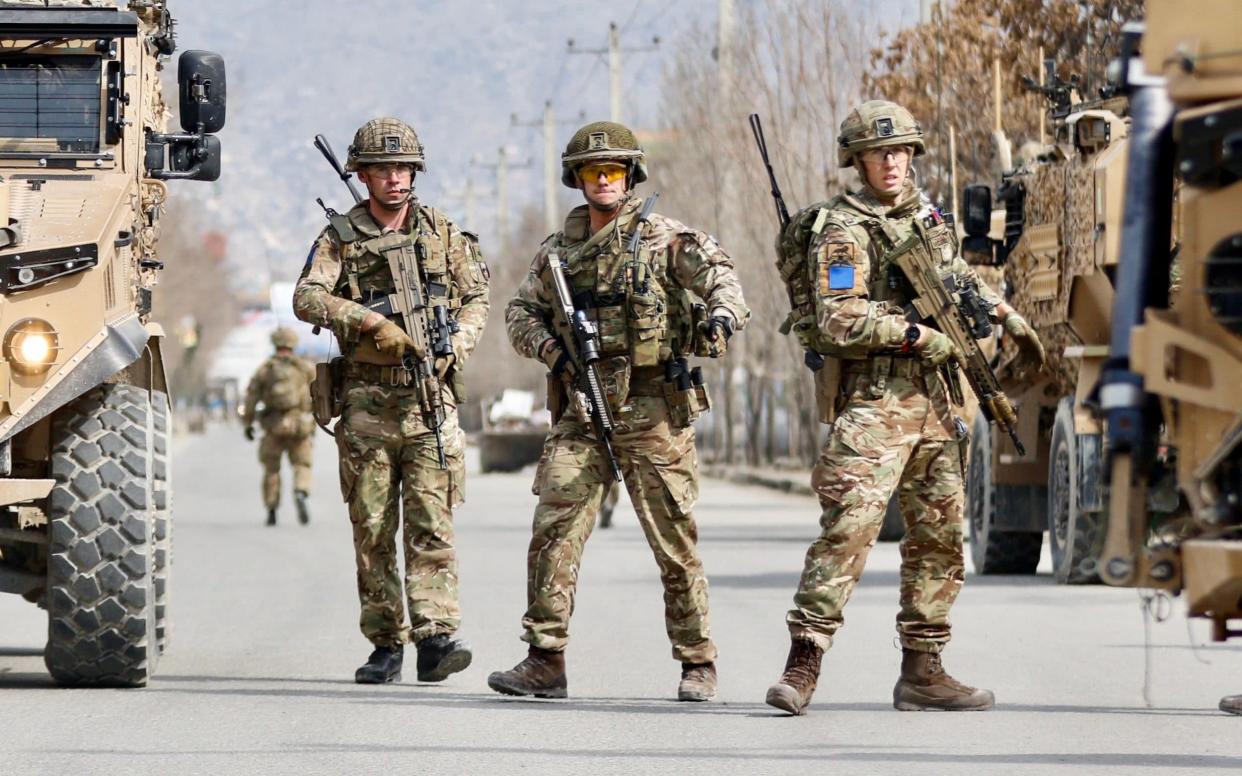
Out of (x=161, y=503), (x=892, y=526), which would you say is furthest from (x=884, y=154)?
(x=892, y=526)

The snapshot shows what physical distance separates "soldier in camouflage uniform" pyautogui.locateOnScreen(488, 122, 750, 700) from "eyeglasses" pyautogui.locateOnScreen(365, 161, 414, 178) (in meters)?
0.85

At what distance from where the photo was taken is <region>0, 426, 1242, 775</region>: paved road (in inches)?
343

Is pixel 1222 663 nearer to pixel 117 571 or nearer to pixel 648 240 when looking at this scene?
pixel 648 240

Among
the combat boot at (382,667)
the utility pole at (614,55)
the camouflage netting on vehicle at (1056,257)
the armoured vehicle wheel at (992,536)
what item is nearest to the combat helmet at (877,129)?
the combat boot at (382,667)

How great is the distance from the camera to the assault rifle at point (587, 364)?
10234 mm

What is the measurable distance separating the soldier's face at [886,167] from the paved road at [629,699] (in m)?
1.92

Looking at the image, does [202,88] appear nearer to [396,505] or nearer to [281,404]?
[396,505]

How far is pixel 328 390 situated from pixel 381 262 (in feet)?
1.85

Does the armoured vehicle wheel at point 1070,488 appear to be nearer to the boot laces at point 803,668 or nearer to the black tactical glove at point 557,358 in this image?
the black tactical glove at point 557,358

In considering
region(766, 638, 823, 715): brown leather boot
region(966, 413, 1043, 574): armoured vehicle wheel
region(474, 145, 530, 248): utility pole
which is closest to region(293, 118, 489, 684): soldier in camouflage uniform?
region(766, 638, 823, 715): brown leather boot

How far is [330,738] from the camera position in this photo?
9.26 m

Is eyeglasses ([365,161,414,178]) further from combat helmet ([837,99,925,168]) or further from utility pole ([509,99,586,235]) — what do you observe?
utility pole ([509,99,586,235])

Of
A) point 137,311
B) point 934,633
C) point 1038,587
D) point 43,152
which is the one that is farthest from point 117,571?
point 1038,587

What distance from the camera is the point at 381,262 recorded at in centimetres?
1092
